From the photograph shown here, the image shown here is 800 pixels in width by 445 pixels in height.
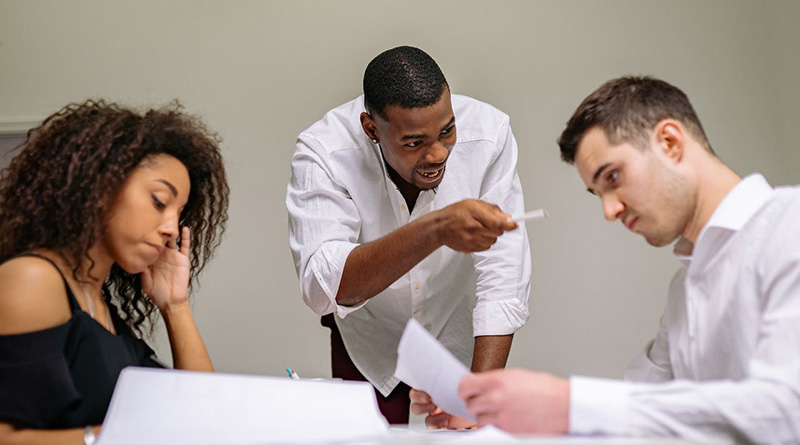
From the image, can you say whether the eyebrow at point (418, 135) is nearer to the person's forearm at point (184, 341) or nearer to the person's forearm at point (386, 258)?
the person's forearm at point (386, 258)

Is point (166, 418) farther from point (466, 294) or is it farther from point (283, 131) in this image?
point (283, 131)

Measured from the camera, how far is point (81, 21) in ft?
11.5

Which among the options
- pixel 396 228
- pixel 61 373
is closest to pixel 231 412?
pixel 61 373

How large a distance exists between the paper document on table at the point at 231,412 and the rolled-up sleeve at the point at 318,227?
0.64 meters

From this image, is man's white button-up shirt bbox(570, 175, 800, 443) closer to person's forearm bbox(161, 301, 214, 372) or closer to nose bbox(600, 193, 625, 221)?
nose bbox(600, 193, 625, 221)

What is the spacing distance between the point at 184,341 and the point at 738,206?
1.12 m

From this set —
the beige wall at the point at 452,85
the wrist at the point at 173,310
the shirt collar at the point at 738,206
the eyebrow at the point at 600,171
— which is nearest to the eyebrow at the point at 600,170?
the eyebrow at the point at 600,171

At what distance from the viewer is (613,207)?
4.47 ft

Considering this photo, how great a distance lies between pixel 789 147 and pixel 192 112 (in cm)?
262

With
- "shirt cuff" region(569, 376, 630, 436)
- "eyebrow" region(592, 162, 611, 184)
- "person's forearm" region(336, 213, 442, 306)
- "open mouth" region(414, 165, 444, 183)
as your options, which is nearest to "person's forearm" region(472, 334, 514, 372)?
"person's forearm" region(336, 213, 442, 306)

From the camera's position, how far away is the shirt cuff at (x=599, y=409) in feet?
3.38

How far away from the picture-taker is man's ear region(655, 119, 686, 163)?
1355 mm

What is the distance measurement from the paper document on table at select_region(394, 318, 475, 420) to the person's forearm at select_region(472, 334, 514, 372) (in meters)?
0.71

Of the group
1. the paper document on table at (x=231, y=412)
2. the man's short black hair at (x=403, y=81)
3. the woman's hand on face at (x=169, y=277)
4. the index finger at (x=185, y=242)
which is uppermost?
the man's short black hair at (x=403, y=81)
